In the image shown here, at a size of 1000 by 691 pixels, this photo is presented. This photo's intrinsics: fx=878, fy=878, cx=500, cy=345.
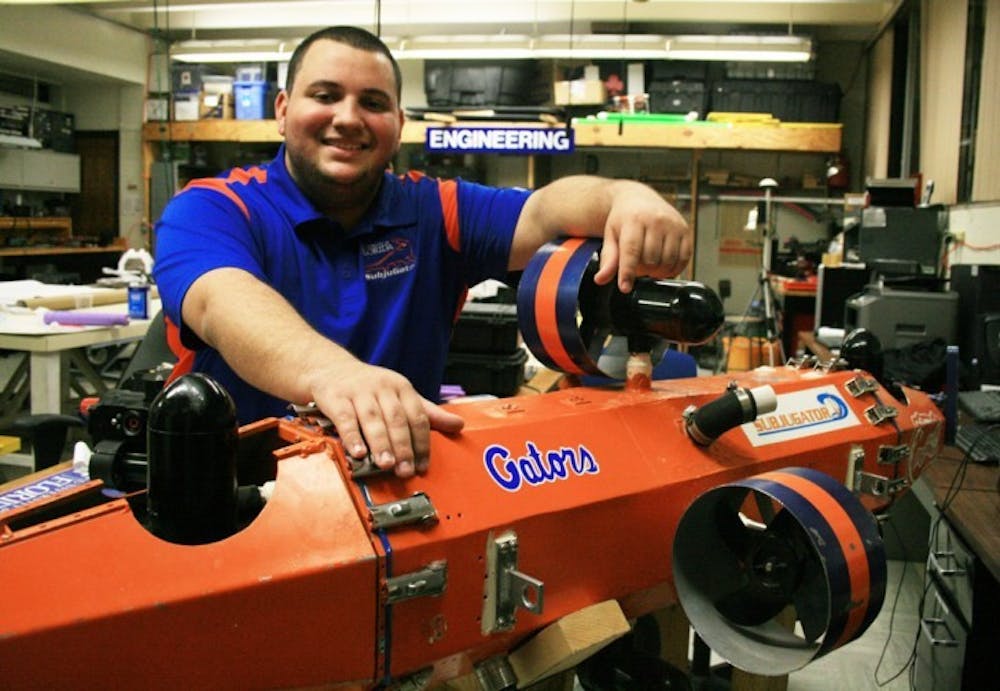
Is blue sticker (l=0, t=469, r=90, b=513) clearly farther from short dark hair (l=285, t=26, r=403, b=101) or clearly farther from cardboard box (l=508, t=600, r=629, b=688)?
cardboard box (l=508, t=600, r=629, b=688)

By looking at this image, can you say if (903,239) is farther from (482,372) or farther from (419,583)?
(419,583)

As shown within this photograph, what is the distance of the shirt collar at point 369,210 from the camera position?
1489mm

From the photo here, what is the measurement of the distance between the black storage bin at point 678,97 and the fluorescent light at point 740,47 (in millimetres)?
1264

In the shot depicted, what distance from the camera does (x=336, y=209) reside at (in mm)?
1561

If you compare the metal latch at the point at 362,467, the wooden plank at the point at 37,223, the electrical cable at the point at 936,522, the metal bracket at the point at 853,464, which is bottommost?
the electrical cable at the point at 936,522

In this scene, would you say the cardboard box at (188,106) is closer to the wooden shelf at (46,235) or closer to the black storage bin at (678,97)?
the wooden shelf at (46,235)

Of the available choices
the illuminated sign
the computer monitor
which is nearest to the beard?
the computer monitor

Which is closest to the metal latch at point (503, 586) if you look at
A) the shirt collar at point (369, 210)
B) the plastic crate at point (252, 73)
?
the shirt collar at point (369, 210)

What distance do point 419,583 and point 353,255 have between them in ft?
2.70

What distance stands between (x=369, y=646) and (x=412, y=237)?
36.6 inches

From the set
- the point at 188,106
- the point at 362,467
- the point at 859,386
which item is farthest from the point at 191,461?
the point at 188,106

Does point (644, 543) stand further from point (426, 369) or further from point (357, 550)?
point (426, 369)

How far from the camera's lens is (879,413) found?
143cm

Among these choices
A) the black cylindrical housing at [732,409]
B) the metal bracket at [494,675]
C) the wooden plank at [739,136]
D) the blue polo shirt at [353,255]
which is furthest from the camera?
the wooden plank at [739,136]
